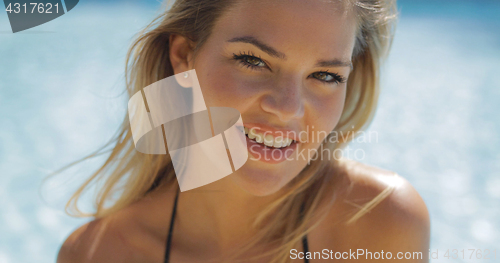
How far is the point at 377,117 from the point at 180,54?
3923 mm

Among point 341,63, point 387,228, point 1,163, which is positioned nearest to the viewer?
point 341,63

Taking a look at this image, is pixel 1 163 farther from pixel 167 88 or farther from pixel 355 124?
pixel 355 124

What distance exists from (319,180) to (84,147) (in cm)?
361

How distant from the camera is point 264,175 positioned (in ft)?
5.11

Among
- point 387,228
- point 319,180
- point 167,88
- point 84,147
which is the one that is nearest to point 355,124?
point 319,180

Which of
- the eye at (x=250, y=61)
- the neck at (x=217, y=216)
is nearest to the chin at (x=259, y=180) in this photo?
the neck at (x=217, y=216)

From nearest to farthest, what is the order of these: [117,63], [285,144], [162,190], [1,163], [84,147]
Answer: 1. [285,144]
2. [162,190]
3. [1,163]
4. [84,147]
5. [117,63]

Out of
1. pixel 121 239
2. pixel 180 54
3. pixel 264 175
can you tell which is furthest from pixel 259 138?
pixel 121 239

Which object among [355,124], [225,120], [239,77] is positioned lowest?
[355,124]

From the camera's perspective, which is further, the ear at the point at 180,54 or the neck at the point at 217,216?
the neck at the point at 217,216

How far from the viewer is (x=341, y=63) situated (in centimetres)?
141

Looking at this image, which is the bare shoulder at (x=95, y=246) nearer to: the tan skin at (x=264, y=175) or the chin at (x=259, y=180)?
the tan skin at (x=264, y=175)

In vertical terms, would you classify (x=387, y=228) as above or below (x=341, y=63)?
below

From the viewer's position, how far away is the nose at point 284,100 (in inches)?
53.0
